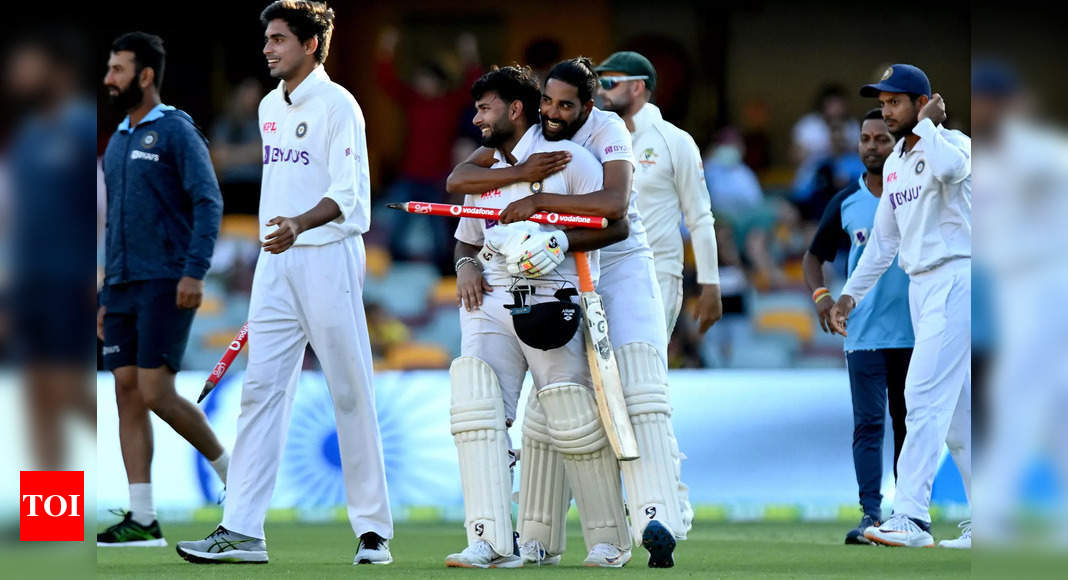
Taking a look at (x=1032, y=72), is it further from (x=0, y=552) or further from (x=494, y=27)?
(x=494, y=27)

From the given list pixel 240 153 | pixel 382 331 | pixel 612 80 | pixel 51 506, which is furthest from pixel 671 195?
pixel 240 153

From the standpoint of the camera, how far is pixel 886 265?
8047mm

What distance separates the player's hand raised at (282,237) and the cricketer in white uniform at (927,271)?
283 cm

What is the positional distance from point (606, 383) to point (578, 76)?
3.99 feet

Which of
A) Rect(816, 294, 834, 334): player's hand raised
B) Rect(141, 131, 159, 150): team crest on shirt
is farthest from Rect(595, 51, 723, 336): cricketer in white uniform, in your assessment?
Rect(141, 131, 159, 150): team crest on shirt

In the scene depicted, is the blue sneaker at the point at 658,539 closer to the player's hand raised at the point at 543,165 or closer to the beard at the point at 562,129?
the player's hand raised at the point at 543,165


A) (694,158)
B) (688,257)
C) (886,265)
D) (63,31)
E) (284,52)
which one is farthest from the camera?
(688,257)

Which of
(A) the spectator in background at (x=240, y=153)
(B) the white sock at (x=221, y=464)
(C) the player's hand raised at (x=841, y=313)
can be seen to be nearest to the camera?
(B) the white sock at (x=221, y=464)

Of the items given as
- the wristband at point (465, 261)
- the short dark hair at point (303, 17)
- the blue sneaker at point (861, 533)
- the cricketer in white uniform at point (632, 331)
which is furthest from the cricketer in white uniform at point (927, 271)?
the short dark hair at point (303, 17)

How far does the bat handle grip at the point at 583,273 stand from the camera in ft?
20.2

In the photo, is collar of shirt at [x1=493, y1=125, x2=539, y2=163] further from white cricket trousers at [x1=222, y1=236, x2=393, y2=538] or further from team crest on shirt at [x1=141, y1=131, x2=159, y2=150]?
team crest on shirt at [x1=141, y1=131, x2=159, y2=150]

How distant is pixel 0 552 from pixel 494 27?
50.0ft

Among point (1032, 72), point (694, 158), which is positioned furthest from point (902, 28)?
point (1032, 72)

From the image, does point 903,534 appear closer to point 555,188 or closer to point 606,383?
point 606,383
